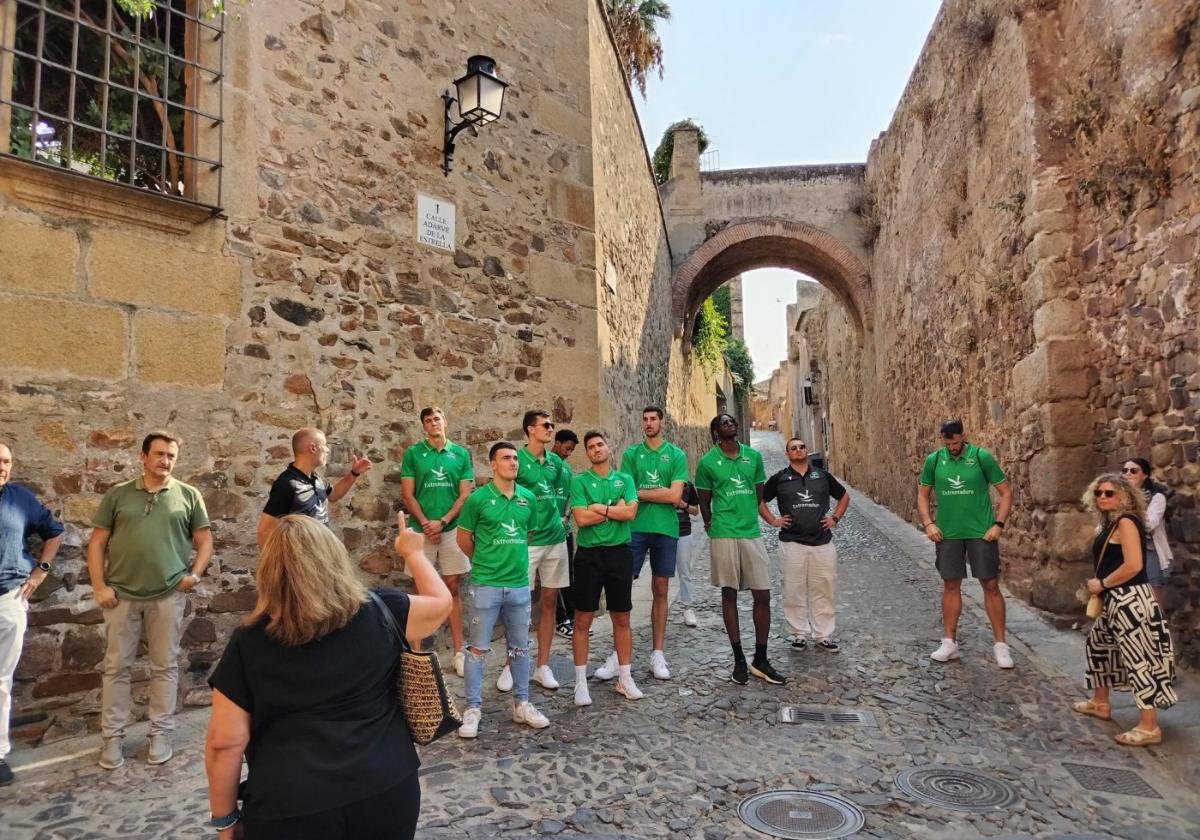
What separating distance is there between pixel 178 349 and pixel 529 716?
292 cm

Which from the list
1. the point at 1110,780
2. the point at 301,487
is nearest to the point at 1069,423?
the point at 1110,780

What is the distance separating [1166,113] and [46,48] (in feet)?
22.9

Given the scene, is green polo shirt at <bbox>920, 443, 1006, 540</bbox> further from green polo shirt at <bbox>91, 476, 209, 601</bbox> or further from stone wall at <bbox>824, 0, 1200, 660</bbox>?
green polo shirt at <bbox>91, 476, 209, 601</bbox>

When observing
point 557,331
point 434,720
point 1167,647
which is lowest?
point 1167,647

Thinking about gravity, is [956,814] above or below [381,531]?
below

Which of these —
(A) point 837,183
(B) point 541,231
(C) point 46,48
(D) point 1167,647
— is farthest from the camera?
Result: (A) point 837,183

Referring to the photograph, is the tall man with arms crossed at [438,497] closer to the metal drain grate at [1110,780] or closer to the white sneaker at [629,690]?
the white sneaker at [629,690]

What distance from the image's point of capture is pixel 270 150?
493 centimetres

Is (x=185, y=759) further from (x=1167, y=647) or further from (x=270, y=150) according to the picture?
(x=1167, y=647)

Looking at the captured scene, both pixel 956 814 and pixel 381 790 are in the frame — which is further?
pixel 956 814

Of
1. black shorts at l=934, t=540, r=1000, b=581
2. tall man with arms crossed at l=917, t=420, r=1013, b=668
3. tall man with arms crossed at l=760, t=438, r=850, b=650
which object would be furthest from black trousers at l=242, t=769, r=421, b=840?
black shorts at l=934, t=540, r=1000, b=581

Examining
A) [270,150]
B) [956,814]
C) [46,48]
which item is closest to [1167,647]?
[956,814]

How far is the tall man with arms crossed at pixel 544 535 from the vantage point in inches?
188

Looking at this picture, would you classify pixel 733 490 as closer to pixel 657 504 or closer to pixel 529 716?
pixel 657 504
